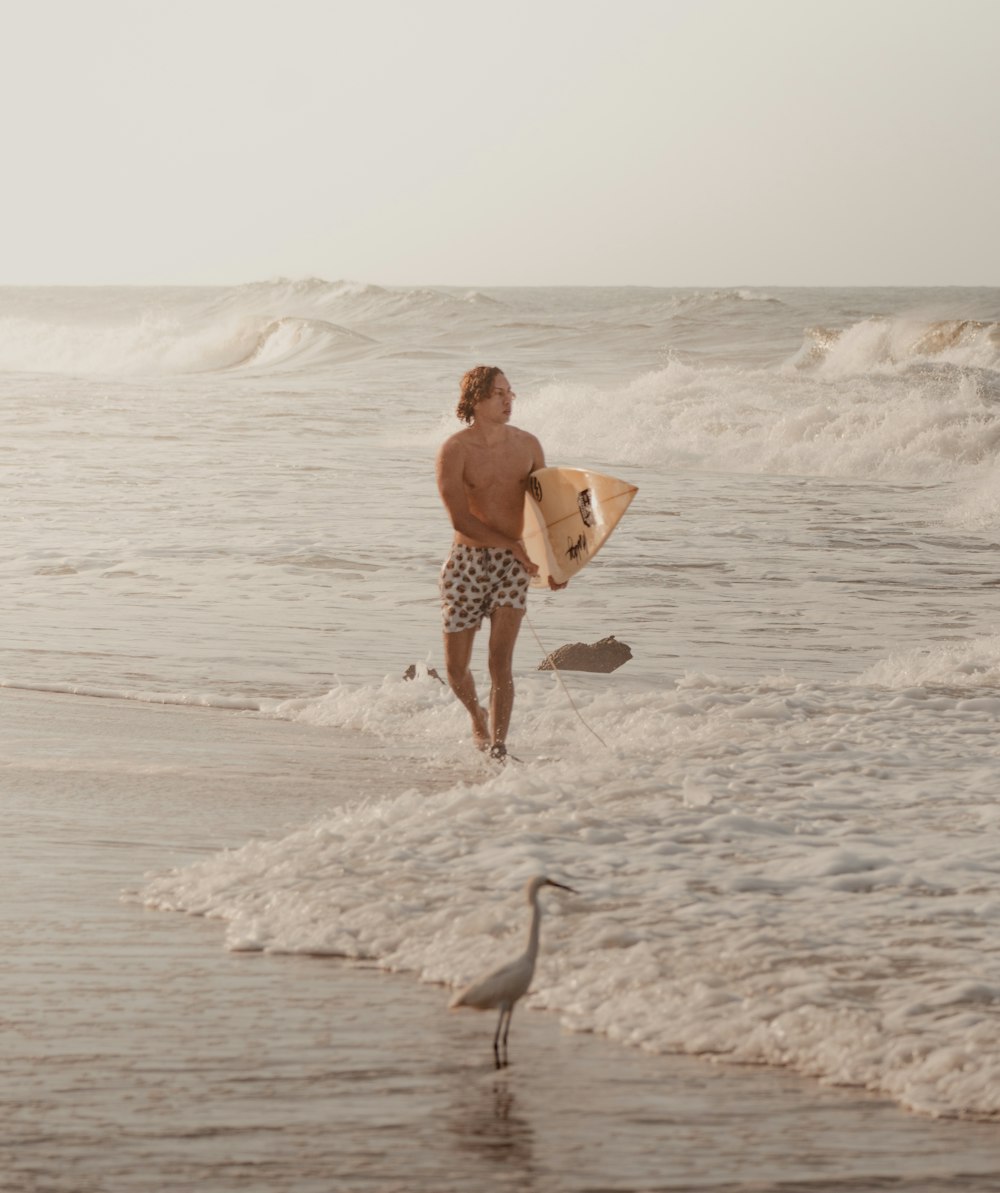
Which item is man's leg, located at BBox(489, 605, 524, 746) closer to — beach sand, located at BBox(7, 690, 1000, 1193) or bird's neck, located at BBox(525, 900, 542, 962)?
beach sand, located at BBox(7, 690, 1000, 1193)

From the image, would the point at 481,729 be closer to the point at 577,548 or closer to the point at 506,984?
the point at 577,548

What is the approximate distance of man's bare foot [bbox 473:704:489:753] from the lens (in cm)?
753

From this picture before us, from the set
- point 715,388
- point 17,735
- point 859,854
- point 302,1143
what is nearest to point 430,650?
point 17,735

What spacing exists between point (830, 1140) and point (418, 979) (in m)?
1.39

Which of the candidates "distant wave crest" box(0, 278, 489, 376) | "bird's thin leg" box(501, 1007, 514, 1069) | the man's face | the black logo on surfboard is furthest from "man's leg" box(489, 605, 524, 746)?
"distant wave crest" box(0, 278, 489, 376)

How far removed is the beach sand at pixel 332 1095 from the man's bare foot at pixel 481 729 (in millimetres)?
2457

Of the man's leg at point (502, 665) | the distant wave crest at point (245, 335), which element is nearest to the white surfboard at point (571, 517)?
the man's leg at point (502, 665)

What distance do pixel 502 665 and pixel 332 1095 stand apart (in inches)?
146

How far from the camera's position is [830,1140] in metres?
3.67

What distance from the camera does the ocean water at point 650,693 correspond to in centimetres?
466

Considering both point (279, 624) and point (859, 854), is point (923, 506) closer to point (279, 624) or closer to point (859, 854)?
point (279, 624)

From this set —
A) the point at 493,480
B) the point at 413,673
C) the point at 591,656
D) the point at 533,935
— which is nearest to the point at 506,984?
the point at 533,935

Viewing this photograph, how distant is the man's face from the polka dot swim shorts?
566 millimetres

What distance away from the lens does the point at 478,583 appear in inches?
290
